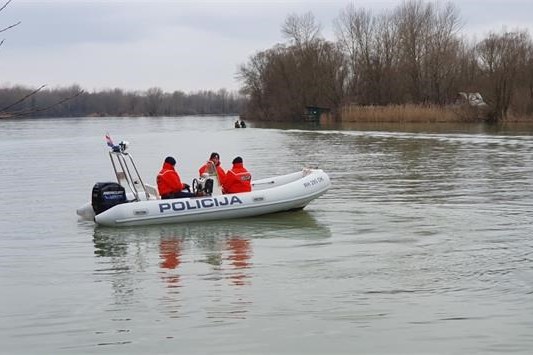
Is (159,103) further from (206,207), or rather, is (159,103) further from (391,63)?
(206,207)

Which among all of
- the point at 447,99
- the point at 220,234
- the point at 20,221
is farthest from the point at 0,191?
the point at 447,99

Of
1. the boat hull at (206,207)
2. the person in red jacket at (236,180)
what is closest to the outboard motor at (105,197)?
the boat hull at (206,207)

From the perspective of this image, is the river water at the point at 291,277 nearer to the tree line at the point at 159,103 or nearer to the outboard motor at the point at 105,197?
the outboard motor at the point at 105,197

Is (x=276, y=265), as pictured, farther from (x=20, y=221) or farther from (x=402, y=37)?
(x=402, y=37)

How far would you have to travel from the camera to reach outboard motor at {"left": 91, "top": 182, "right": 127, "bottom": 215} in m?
10.9

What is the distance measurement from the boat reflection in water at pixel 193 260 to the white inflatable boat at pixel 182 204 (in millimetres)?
146

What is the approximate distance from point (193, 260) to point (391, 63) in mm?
54544

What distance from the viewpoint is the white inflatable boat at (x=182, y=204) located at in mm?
10703

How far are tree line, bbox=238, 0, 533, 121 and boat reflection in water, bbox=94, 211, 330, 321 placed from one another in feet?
131

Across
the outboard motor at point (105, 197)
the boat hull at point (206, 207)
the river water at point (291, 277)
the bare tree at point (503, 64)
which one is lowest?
the river water at point (291, 277)

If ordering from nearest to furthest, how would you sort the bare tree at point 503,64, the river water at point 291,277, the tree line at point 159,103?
the river water at point 291,277 < the bare tree at point 503,64 < the tree line at point 159,103

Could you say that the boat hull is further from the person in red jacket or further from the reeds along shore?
the reeds along shore

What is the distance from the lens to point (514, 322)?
590cm

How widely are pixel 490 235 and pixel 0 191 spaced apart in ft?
39.0
